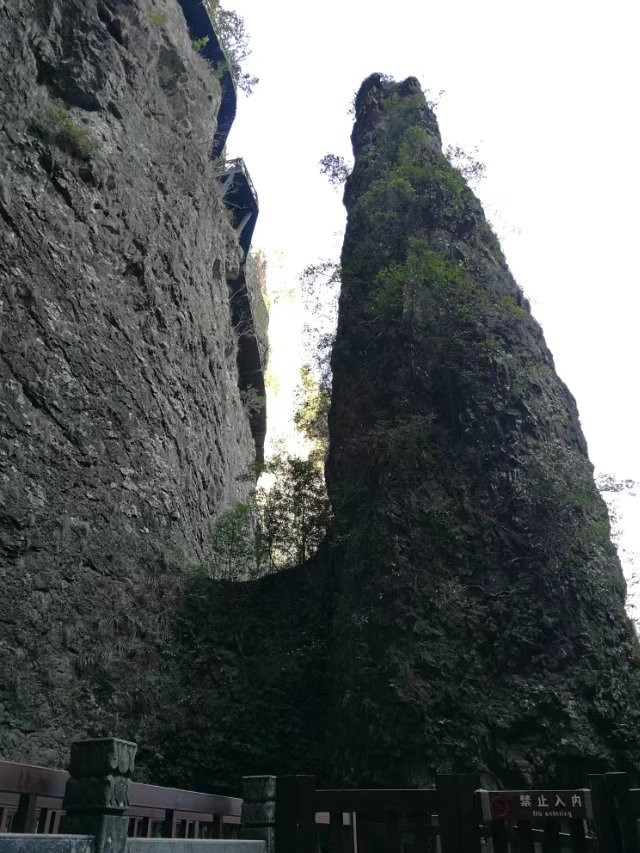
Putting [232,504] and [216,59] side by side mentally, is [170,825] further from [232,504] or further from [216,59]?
[216,59]

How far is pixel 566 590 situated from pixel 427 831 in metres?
5.50

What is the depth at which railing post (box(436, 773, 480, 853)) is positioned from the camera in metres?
5.01

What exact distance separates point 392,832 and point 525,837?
38.1 inches

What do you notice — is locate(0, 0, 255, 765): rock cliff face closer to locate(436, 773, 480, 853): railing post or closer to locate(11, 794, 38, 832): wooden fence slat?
locate(11, 794, 38, 832): wooden fence slat

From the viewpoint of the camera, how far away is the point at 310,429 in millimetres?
16766

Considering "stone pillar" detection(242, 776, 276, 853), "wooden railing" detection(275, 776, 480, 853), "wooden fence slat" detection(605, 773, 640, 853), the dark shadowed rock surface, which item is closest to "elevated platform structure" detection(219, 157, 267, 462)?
the dark shadowed rock surface

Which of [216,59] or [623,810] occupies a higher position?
[216,59]

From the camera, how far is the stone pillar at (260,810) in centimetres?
555

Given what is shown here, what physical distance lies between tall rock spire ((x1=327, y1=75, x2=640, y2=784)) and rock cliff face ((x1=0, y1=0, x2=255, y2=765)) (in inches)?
111

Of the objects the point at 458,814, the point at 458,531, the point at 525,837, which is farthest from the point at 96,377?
the point at 525,837

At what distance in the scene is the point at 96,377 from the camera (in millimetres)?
10680

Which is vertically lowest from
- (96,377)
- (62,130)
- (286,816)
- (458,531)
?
(286,816)

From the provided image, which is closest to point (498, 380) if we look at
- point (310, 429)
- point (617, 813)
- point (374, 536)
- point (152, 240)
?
point (374, 536)

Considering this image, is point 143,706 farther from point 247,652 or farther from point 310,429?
point 310,429
